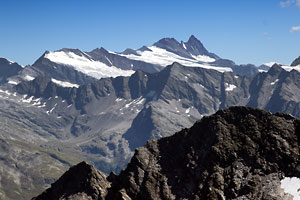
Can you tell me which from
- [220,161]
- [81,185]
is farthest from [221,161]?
[81,185]

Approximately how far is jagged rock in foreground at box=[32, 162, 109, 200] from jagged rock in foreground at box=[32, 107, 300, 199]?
2.58ft

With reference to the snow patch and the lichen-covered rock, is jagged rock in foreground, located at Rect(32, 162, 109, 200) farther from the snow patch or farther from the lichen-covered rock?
the snow patch

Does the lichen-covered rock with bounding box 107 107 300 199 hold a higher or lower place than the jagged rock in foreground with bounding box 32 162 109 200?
higher

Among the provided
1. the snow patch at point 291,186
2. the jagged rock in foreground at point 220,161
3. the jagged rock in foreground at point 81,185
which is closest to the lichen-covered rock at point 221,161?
the jagged rock in foreground at point 220,161

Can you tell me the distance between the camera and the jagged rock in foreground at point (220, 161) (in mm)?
95375

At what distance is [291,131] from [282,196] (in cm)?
2007

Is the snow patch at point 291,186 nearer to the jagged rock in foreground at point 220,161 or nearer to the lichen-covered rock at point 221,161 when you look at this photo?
the jagged rock in foreground at point 220,161

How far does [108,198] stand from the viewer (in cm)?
11431

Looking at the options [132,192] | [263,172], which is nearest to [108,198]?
[132,192]

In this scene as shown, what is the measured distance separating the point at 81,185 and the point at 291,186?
5403 centimetres

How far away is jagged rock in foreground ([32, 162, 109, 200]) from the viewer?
11831 cm

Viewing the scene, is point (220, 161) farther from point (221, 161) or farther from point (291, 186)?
point (291, 186)

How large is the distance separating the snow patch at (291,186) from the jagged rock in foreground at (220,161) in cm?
74

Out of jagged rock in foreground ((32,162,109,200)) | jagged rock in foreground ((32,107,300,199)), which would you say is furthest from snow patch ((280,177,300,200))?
jagged rock in foreground ((32,162,109,200))
